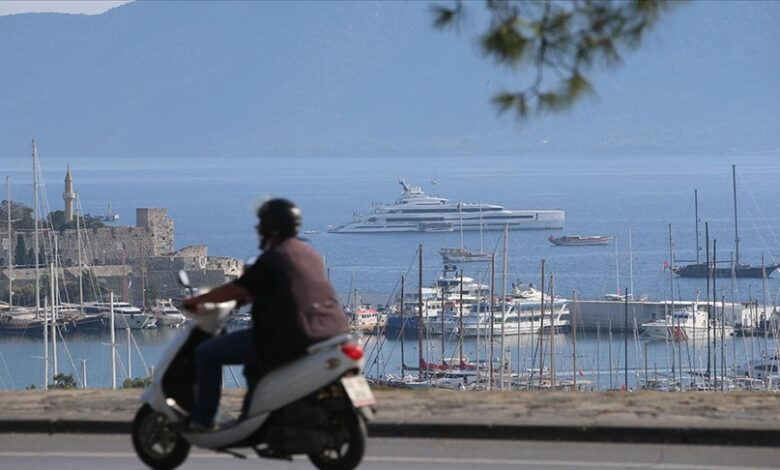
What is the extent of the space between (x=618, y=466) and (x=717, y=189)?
6648 inches

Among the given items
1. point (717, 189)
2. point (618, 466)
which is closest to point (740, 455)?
point (618, 466)

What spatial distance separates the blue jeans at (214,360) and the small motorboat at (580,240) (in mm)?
99252

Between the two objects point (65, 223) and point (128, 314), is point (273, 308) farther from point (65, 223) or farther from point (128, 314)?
point (65, 223)

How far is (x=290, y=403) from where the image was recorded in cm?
587

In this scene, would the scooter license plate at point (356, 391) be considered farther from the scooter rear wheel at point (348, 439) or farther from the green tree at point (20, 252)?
the green tree at point (20, 252)

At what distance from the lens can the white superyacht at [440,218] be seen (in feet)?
394

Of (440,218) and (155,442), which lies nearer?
(155,442)

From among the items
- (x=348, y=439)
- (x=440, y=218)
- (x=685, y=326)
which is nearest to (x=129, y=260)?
(x=685, y=326)

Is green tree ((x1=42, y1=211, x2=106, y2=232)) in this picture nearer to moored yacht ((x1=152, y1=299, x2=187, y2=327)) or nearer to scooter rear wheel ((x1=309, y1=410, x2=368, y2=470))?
moored yacht ((x1=152, y1=299, x2=187, y2=327))

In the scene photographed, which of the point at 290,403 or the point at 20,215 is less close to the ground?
the point at 20,215

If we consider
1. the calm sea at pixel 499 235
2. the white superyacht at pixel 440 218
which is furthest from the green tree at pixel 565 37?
the white superyacht at pixel 440 218

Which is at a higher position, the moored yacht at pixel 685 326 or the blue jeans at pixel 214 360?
the blue jeans at pixel 214 360

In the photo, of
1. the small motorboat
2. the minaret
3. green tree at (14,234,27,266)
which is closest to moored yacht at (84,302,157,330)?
green tree at (14,234,27,266)

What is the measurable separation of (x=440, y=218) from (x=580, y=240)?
19.1 m
